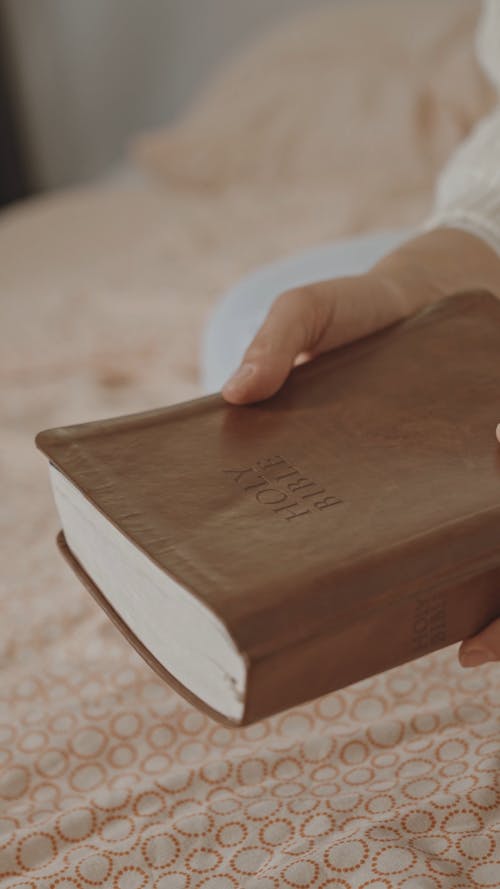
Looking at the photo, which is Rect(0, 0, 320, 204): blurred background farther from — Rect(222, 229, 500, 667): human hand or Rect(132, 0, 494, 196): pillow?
Rect(222, 229, 500, 667): human hand

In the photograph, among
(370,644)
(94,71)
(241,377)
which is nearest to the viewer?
(370,644)

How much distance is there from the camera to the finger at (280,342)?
490mm

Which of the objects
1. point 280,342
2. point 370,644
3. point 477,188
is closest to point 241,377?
point 280,342

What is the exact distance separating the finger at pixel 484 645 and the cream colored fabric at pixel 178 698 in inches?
2.5

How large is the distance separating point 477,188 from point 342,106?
0.79 m

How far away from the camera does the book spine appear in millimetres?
362

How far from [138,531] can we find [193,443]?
2.8 inches

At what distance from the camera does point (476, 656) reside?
44 centimetres

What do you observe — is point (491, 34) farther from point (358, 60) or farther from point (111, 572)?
point (358, 60)

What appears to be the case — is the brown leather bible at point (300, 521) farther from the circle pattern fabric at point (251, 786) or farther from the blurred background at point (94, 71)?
the blurred background at point (94, 71)

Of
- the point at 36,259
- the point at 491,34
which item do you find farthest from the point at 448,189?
the point at 36,259

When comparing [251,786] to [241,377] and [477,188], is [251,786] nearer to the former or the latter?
[241,377]

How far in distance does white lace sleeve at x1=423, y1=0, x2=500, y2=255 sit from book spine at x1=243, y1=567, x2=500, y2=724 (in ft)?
1.01

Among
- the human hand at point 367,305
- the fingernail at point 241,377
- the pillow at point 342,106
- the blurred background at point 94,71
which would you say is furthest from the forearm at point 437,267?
the blurred background at point 94,71
